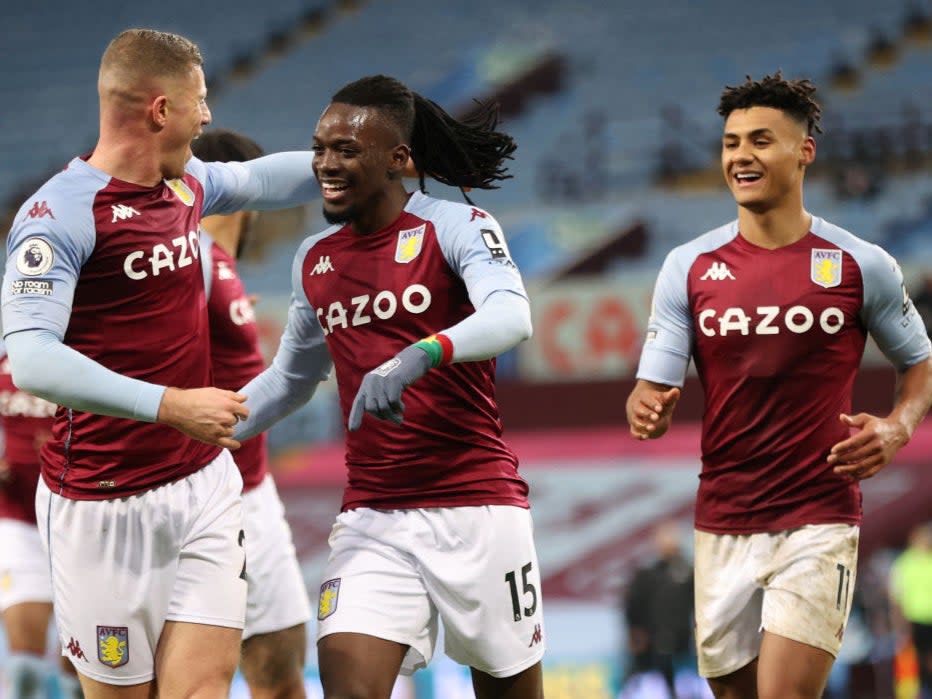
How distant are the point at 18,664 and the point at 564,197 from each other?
10.9 metres

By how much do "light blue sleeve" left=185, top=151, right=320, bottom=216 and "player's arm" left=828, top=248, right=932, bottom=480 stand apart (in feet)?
6.23

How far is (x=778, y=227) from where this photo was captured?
474 cm

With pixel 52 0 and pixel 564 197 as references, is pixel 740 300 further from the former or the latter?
pixel 52 0

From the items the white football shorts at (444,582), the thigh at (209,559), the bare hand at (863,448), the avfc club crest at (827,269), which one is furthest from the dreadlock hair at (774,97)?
the thigh at (209,559)

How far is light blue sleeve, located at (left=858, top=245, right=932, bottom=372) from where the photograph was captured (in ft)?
15.0

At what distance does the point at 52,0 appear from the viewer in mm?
19984

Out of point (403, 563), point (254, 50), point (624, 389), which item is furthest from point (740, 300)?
point (254, 50)

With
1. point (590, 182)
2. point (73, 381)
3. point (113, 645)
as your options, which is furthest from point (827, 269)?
point (590, 182)

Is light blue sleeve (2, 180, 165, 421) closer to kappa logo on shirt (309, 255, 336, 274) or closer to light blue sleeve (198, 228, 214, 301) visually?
kappa logo on shirt (309, 255, 336, 274)

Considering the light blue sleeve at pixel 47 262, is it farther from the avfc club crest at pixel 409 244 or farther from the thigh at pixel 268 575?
the thigh at pixel 268 575

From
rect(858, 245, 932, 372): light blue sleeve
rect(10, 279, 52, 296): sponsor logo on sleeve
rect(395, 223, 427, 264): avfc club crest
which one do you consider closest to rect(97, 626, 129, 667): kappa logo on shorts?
rect(10, 279, 52, 296): sponsor logo on sleeve

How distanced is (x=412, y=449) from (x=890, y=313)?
66.7 inches

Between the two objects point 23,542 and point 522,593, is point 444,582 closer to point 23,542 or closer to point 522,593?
point 522,593

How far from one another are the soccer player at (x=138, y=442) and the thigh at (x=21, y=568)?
2042 millimetres
